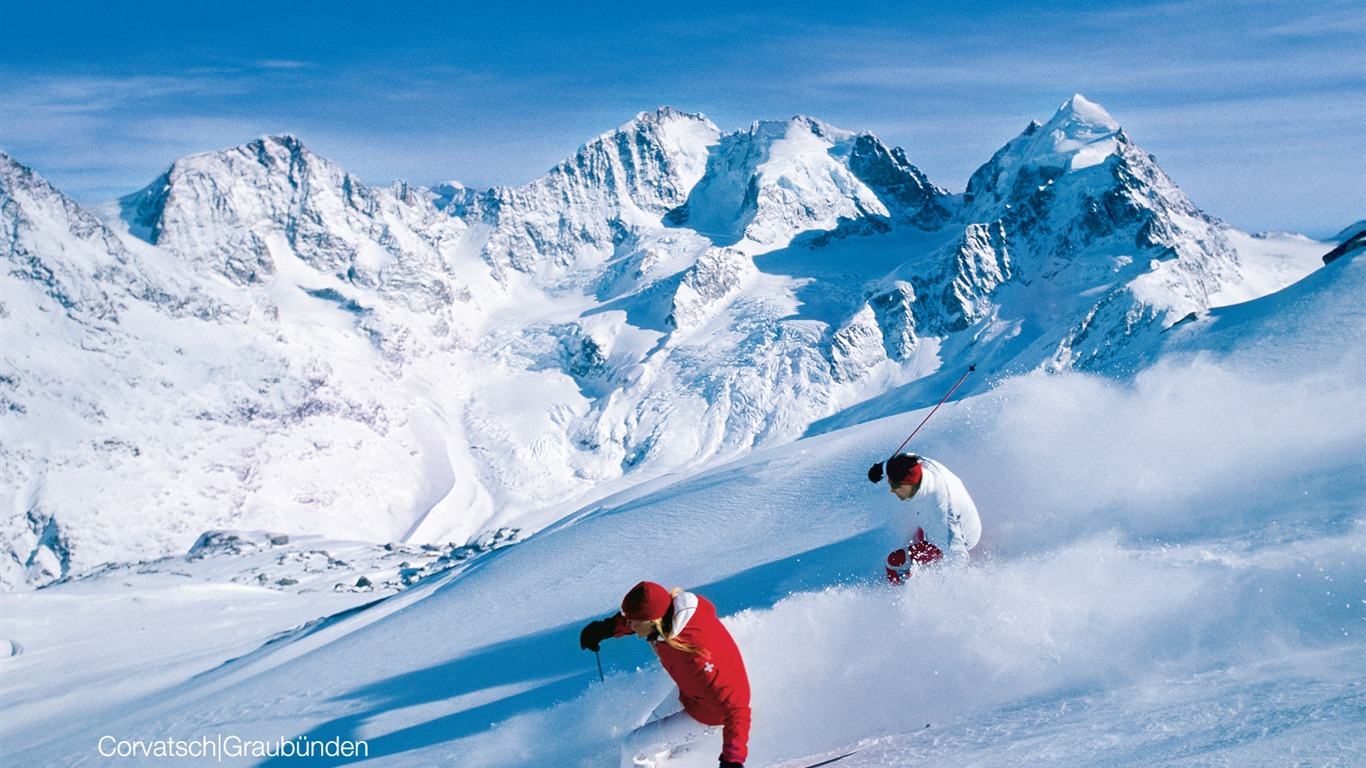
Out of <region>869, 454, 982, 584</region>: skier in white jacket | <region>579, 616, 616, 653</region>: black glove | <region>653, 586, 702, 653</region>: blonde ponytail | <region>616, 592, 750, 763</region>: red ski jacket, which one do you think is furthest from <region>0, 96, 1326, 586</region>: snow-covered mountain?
<region>653, 586, 702, 653</region>: blonde ponytail

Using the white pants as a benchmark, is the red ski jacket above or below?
above

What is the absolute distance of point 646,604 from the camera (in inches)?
224

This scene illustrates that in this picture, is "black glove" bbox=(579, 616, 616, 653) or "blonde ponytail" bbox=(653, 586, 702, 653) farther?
"black glove" bbox=(579, 616, 616, 653)

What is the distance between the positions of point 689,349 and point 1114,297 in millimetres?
80911

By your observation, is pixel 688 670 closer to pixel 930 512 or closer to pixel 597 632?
pixel 597 632

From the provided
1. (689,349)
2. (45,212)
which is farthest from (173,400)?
(689,349)

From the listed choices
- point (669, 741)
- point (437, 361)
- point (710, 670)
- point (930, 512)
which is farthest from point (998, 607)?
point (437, 361)

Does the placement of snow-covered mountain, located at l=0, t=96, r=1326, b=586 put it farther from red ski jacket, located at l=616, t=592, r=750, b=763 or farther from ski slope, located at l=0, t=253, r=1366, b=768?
red ski jacket, located at l=616, t=592, r=750, b=763

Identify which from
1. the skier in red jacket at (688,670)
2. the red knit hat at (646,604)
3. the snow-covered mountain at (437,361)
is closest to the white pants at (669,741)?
the skier in red jacket at (688,670)

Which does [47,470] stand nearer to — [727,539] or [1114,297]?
[727,539]

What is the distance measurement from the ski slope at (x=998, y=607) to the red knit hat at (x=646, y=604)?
1.49 metres

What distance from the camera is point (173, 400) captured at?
15225 cm

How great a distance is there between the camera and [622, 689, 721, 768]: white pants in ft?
20.3

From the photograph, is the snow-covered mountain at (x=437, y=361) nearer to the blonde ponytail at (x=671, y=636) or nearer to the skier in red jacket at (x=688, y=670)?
the skier in red jacket at (x=688, y=670)
